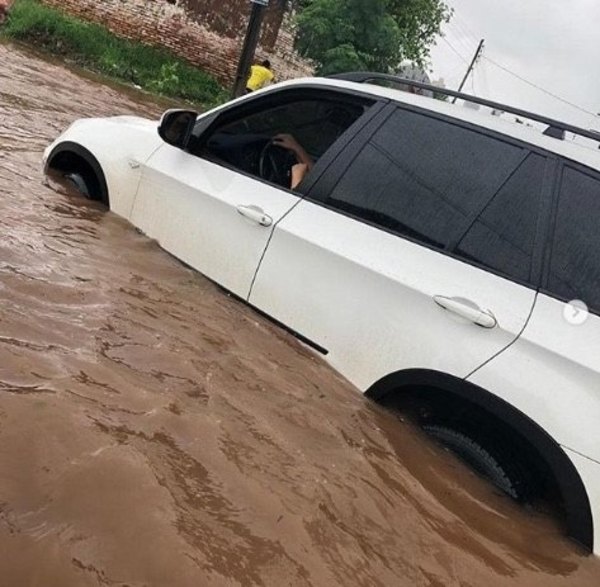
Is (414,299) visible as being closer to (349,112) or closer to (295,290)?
(295,290)

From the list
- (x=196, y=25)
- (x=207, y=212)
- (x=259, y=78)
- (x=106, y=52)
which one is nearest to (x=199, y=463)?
(x=207, y=212)

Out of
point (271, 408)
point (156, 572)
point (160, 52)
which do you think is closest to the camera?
point (156, 572)

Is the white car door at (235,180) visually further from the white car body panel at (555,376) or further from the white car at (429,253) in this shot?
the white car body panel at (555,376)

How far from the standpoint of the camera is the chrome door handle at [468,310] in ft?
8.64

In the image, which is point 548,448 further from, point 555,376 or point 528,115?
point 528,115

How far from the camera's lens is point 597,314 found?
2535 mm

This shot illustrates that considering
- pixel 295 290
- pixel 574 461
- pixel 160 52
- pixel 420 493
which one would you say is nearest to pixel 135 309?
pixel 295 290

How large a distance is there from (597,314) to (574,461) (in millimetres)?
535

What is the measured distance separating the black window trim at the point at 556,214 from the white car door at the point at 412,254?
5 centimetres

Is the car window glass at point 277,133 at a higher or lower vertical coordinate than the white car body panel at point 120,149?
higher

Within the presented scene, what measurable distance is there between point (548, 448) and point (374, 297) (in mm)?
905

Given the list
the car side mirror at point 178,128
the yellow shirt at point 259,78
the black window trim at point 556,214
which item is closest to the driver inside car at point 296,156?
the car side mirror at point 178,128

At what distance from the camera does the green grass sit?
17.6 meters

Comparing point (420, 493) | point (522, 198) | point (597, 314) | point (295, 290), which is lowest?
point (420, 493)
